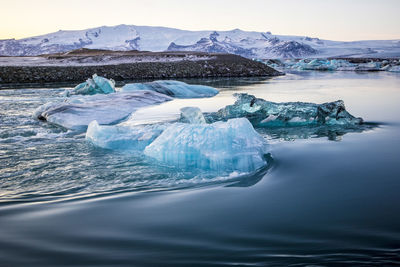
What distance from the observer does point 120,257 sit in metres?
2.01

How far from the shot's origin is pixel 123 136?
461 centimetres

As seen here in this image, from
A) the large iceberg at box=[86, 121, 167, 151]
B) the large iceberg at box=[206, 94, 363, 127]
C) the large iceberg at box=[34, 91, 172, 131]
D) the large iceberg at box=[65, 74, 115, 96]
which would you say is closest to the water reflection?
the large iceberg at box=[206, 94, 363, 127]

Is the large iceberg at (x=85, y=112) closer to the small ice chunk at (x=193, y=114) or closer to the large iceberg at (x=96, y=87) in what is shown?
the small ice chunk at (x=193, y=114)

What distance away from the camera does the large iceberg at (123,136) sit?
4.49 metres

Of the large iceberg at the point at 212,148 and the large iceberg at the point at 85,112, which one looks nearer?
the large iceberg at the point at 212,148

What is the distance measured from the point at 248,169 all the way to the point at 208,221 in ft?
3.85

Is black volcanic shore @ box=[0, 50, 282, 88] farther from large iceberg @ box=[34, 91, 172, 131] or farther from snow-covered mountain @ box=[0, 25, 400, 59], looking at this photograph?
snow-covered mountain @ box=[0, 25, 400, 59]

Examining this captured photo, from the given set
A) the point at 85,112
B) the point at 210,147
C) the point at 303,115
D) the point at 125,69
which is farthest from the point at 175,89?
the point at 125,69

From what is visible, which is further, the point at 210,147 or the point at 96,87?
the point at 96,87

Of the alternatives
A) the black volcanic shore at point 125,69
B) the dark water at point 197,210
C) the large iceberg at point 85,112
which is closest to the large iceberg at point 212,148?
the dark water at point 197,210

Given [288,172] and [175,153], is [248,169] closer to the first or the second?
[288,172]

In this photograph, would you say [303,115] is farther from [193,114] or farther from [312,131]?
[193,114]

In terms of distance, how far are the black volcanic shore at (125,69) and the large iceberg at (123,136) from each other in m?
15.0

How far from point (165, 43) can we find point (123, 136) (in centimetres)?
12320
